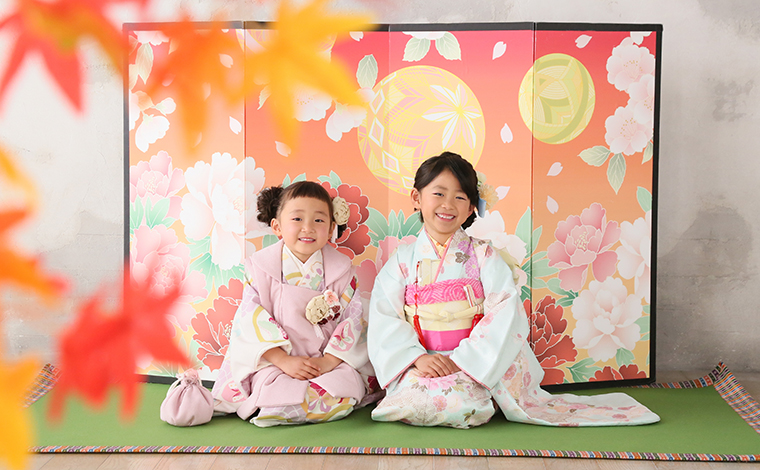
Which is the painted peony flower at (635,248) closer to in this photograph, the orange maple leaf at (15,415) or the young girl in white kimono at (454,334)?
the young girl in white kimono at (454,334)

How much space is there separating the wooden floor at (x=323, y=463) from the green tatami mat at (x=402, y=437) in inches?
1.5

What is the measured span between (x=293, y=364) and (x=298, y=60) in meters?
2.56

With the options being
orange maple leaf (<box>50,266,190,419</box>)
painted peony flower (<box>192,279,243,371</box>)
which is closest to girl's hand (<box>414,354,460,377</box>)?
painted peony flower (<box>192,279,243,371</box>)

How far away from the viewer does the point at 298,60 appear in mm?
344

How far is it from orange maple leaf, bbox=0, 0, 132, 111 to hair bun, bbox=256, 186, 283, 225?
276cm

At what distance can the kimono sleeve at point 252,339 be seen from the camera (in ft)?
9.21

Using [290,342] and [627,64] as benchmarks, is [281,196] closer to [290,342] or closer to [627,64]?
[290,342]

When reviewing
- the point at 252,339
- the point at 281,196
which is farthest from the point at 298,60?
the point at 281,196

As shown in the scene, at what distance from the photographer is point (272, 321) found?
2865 millimetres

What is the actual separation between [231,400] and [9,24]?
2.73m

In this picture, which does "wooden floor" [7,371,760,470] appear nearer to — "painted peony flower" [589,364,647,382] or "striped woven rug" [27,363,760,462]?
"striped woven rug" [27,363,760,462]

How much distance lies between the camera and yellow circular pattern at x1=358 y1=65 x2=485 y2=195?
10.4ft

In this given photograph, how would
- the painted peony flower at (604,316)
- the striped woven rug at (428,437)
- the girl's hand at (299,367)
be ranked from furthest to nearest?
the painted peony flower at (604,316) < the girl's hand at (299,367) < the striped woven rug at (428,437)

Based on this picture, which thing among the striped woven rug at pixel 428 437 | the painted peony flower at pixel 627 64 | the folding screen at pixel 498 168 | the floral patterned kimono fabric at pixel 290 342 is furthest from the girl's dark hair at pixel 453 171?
the striped woven rug at pixel 428 437
